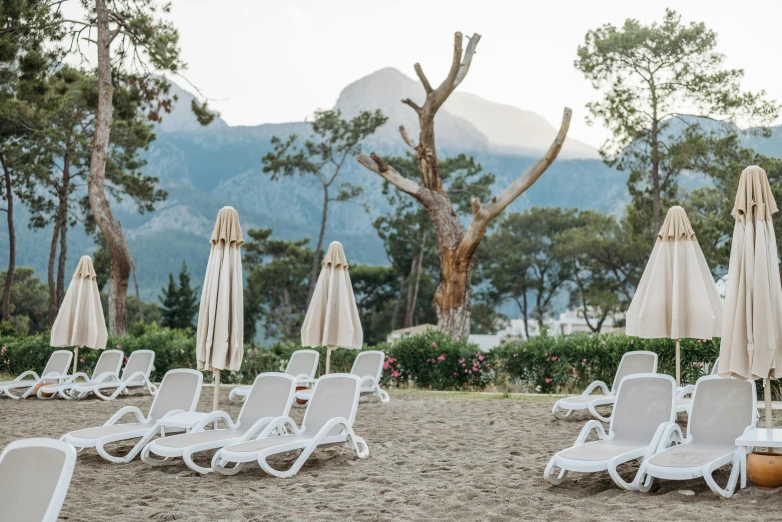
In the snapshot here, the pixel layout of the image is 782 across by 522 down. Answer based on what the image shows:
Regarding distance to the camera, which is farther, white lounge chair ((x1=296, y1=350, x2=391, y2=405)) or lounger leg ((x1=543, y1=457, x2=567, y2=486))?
white lounge chair ((x1=296, y1=350, x2=391, y2=405))

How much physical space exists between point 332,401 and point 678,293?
153 inches

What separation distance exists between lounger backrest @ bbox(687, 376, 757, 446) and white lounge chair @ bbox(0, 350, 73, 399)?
1025cm

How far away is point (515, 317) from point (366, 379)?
41974 mm

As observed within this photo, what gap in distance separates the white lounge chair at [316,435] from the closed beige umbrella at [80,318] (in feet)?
20.3

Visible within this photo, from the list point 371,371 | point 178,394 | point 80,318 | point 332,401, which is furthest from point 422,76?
point 332,401

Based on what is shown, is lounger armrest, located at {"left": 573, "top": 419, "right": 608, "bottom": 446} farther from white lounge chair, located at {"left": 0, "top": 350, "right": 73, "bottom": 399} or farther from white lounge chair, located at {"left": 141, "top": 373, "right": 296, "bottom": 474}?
white lounge chair, located at {"left": 0, "top": 350, "right": 73, "bottom": 399}

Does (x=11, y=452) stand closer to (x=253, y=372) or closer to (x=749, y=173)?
(x=749, y=173)

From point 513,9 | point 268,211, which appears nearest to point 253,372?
point 513,9

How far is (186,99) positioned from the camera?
156000mm

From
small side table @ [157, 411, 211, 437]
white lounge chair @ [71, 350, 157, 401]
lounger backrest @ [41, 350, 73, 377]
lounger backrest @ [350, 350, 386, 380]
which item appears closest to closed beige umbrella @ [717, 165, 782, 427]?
small side table @ [157, 411, 211, 437]

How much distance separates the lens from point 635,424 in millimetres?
6391

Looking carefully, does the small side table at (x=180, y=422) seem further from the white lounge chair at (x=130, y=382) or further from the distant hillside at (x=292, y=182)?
the distant hillside at (x=292, y=182)

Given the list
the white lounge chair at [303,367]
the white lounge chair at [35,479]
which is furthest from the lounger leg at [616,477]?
the white lounge chair at [303,367]

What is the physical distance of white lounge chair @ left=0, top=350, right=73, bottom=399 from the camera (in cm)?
1244
